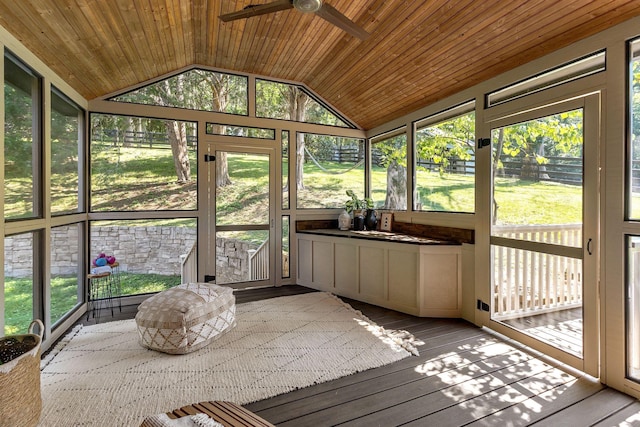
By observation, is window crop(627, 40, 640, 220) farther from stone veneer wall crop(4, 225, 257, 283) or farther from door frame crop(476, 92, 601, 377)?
stone veneer wall crop(4, 225, 257, 283)

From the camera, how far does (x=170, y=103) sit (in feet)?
14.5

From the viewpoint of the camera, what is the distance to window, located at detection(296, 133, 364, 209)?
5289 mm

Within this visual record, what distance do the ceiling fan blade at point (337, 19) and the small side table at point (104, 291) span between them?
12.2 feet

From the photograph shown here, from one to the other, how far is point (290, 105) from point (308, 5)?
9.72 feet

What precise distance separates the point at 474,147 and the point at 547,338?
2009 millimetres

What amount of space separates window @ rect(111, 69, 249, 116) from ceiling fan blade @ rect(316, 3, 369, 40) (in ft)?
8.73

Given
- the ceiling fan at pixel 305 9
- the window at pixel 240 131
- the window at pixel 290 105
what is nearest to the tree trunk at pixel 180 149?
the window at pixel 240 131

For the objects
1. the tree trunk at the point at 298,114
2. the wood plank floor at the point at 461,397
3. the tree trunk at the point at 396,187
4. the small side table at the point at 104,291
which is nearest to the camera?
the wood plank floor at the point at 461,397

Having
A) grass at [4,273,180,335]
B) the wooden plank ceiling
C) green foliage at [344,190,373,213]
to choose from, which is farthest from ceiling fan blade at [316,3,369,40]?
grass at [4,273,180,335]

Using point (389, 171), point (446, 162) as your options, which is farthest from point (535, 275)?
point (389, 171)

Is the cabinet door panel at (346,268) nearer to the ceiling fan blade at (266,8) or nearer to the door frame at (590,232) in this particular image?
the door frame at (590,232)

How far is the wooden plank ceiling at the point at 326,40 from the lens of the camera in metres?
2.42

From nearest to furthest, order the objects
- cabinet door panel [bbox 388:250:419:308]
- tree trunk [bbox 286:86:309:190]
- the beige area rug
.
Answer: the beige area rug < cabinet door panel [bbox 388:250:419:308] < tree trunk [bbox 286:86:309:190]

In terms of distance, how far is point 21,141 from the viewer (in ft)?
8.62
